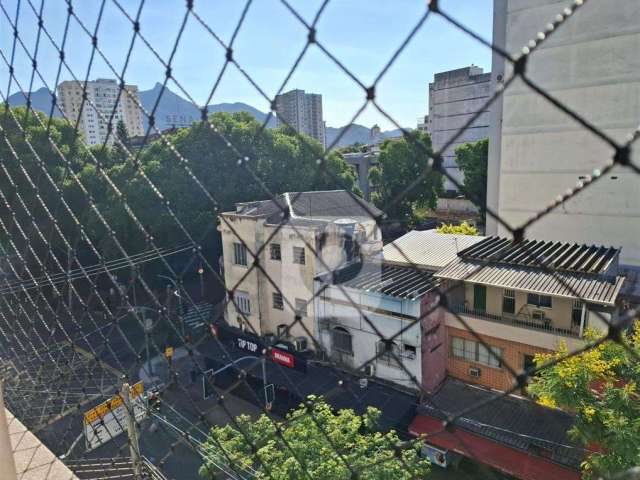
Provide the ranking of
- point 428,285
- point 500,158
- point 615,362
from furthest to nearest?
point 500,158 < point 428,285 < point 615,362

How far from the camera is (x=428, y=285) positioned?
154 inches

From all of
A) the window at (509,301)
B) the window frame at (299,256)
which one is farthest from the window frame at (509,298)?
the window frame at (299,256)

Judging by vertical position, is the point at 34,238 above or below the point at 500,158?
below

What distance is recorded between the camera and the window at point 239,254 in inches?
201

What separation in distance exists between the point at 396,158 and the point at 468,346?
557cm

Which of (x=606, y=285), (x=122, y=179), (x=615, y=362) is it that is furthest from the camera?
(x=122, y=179)

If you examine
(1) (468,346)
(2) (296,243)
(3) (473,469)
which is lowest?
(3) (473,469)

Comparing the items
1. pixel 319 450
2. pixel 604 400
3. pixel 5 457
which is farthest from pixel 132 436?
pixel 604 400

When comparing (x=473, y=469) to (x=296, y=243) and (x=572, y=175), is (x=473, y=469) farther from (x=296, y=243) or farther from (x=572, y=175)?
(x=572, y=175)

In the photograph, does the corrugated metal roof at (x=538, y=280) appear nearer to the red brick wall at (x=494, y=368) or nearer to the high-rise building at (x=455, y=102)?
the red brick wall at (x=494, y=368)

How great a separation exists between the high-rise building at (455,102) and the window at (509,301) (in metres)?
7.47

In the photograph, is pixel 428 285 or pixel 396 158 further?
pixel 396 158

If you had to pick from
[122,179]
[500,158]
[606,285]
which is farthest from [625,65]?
[122,179]

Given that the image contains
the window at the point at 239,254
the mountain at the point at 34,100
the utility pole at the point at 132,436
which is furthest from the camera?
the window at the point at 239,254
